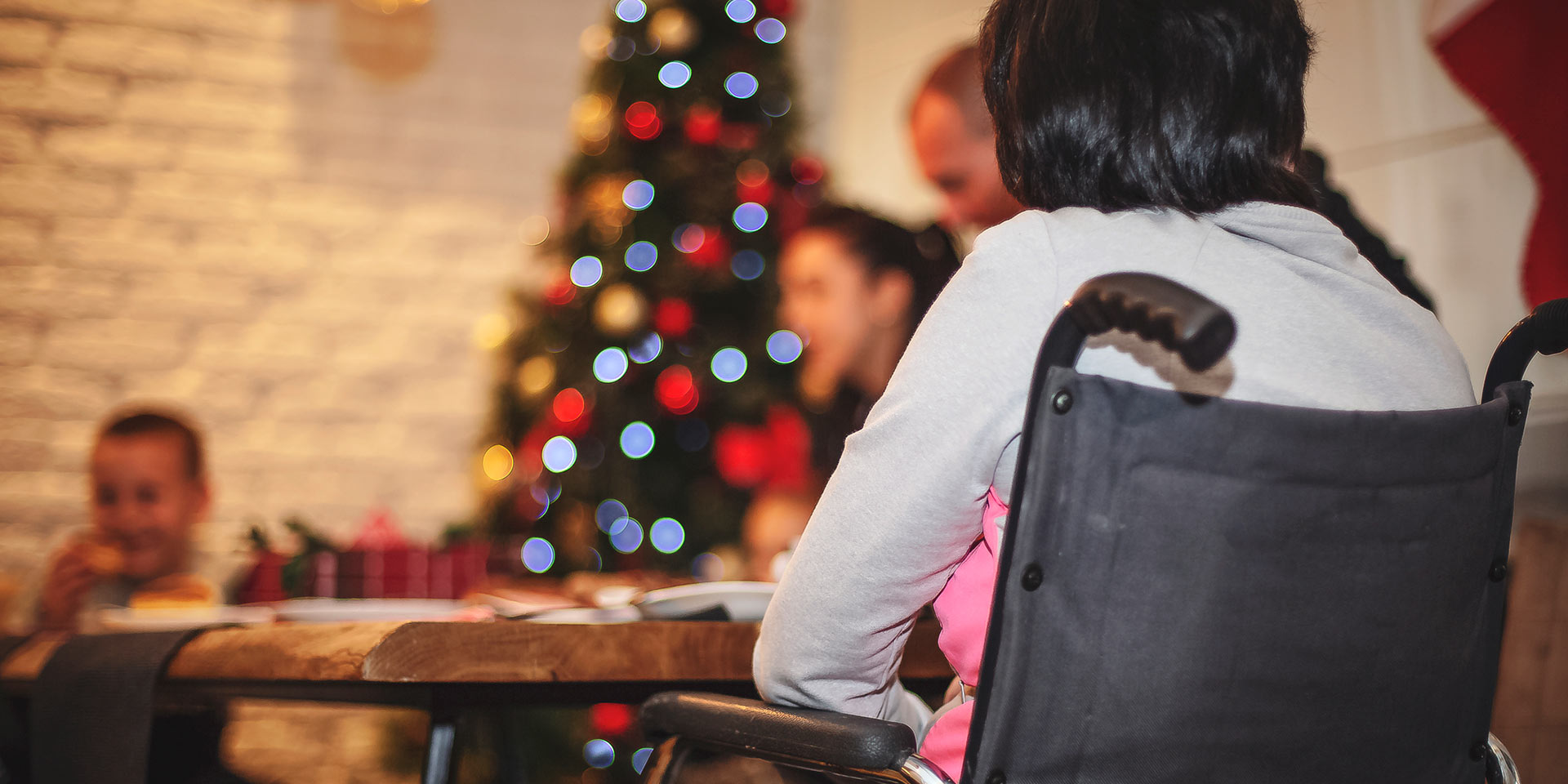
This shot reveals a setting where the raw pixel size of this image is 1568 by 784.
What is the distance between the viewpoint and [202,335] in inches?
130

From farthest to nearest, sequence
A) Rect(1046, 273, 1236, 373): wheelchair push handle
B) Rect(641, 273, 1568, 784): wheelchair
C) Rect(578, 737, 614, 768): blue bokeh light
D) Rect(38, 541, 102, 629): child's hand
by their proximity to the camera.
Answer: Rect(578, 737, 614, 768): blue bokeh light
Rect(38, 541, 102, 629): child's hand
Rect(641, 273, 1568, 784): wheelchair
Rect(1046, 273, 1236, 373): wheelchair push handle

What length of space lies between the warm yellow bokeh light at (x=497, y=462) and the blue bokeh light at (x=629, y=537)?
37 centimetres

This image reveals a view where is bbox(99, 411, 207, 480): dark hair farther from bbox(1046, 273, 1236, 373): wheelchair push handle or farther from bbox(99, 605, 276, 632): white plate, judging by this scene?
bbox(1046, 273, 1236, 373): wheelchair push handle

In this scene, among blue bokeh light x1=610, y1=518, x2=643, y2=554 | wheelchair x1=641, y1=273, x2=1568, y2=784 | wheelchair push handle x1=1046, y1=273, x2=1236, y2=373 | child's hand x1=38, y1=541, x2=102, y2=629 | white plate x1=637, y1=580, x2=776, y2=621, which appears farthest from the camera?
blue bokeh light x1=610, y1=518, x2=643, y2=554

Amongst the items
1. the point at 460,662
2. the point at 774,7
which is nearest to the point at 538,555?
the point at 774,7

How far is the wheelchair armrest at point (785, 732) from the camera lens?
690 mm

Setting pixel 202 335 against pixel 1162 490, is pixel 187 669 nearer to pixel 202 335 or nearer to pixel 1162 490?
pixel 1162 490

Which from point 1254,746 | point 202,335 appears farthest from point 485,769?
point 1254,746

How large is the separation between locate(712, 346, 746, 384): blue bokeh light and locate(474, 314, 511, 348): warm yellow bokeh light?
1.90ft

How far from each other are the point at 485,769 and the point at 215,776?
1.27 m

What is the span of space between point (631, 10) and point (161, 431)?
1560 mm

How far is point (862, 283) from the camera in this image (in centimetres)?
215

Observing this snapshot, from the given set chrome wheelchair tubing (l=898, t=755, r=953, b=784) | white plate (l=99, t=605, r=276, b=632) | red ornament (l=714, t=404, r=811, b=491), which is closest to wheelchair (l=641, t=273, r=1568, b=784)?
chrome wheelchair tubing (l=898, t=755, r=953, b=784)

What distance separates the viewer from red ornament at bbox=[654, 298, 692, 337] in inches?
114
